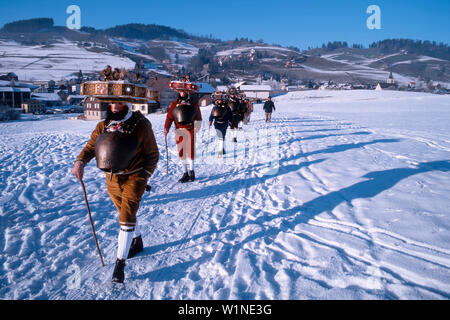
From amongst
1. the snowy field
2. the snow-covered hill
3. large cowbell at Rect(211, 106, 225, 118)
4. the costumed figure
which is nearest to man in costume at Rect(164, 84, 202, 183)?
the snowy field

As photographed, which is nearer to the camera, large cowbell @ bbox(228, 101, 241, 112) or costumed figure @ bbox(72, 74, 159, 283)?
costumed figure @ bbox(72, 74, 159, 283)

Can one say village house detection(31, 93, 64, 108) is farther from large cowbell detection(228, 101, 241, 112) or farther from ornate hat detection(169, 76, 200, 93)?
ornate hat detection(169, 76, 200, 93)

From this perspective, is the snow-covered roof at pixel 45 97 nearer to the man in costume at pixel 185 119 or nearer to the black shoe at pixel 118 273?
the man in costume at pixel 185 119

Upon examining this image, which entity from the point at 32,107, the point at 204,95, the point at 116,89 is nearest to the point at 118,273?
the point at 116,89

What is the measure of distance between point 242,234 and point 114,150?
2245 millimetres

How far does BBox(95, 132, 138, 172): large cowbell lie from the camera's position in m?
2.63

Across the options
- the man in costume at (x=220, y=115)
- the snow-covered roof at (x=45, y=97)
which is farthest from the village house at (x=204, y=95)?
the man in costume at (x=220, y=115)

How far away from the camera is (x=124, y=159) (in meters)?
2.67

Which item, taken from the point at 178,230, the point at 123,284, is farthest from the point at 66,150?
the point at 123,284

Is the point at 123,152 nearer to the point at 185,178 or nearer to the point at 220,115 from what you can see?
the point at 185,178

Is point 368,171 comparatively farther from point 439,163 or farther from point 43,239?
point 43,239

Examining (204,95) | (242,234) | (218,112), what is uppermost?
(204,95)

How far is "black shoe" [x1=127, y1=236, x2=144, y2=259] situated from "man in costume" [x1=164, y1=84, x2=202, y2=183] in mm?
2891

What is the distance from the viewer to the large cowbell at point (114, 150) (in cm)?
263
